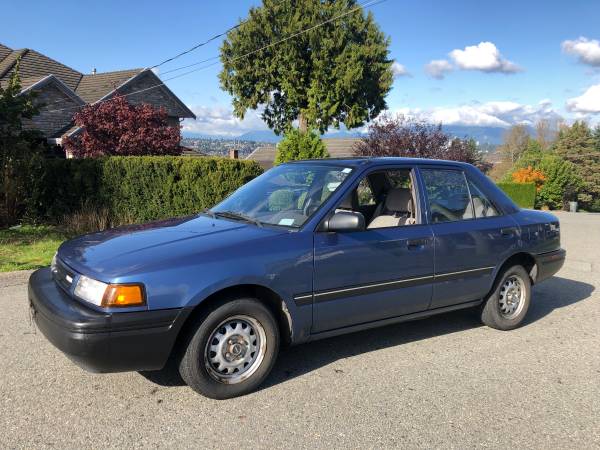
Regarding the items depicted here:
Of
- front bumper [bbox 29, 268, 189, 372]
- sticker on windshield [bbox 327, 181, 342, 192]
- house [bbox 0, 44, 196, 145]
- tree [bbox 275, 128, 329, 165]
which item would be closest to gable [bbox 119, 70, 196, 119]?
house [bbox 0, 44, 196, 145]

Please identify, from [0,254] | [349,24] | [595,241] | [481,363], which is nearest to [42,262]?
[0,254]

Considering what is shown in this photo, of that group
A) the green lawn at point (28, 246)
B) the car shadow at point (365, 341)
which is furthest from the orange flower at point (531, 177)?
the green lawn at point (28, 246)

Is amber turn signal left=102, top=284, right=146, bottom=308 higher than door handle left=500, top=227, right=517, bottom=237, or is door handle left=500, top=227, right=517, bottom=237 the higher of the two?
door handle left=500, top=227, right=517, bottom=237

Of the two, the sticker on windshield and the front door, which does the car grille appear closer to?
the front door

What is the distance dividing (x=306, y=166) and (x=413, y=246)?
4.17 ft

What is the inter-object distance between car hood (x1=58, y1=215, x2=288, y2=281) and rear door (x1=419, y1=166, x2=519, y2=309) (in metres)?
1.59

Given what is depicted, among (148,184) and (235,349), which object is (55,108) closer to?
(148,184)

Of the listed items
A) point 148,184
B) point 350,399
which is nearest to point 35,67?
point 148,184

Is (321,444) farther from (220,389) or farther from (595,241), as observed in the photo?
(595,241)

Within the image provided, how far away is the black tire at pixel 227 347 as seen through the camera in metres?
3.37

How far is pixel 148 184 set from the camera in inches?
421

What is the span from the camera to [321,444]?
3006mm

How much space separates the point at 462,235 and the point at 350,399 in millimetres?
1938

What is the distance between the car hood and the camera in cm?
327
